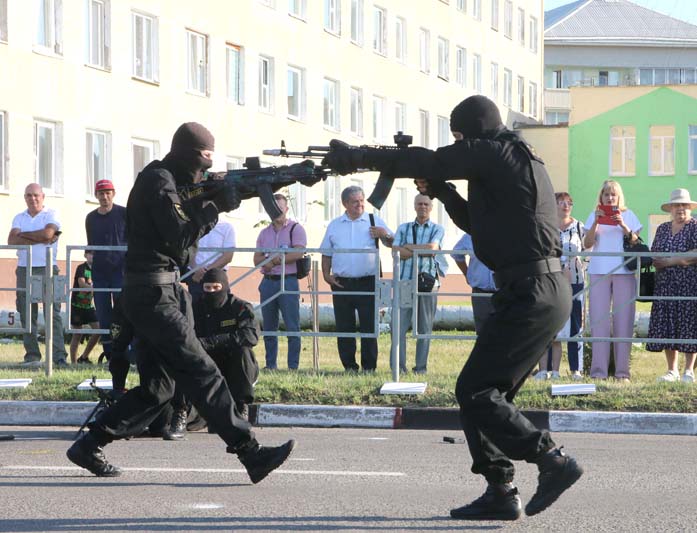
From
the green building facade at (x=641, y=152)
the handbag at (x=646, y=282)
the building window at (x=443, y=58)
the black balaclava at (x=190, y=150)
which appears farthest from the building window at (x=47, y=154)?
the green building facade at (x=641, y=152)

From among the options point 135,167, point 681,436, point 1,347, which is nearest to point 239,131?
point 135,167

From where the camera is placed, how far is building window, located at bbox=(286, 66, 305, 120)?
39594 millimetres

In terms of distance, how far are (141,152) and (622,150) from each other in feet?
105

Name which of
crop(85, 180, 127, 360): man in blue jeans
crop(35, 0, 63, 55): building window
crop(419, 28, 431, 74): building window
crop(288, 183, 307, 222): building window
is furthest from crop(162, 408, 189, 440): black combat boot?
crop(419, 28, 431, 74): building window

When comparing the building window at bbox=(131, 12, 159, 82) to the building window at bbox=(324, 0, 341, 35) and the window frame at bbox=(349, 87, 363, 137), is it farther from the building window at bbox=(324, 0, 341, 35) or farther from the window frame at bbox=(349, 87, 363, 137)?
the window frame at bbox=(349, 87, 363, 137)

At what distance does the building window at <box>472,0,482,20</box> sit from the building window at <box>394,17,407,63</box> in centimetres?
831

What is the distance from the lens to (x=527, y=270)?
21.9 feet

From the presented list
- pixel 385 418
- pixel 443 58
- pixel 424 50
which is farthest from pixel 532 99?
pixel 385 418

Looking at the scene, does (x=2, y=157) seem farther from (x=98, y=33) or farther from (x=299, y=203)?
(x=299, y=203)

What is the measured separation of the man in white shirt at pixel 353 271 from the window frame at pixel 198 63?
19824 mm

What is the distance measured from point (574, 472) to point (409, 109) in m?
42.3

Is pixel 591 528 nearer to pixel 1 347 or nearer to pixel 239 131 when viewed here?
pixel 1 347

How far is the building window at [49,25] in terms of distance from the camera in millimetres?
27609

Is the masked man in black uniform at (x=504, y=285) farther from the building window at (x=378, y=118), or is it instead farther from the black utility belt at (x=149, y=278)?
the building window at (x=378, y=118)
